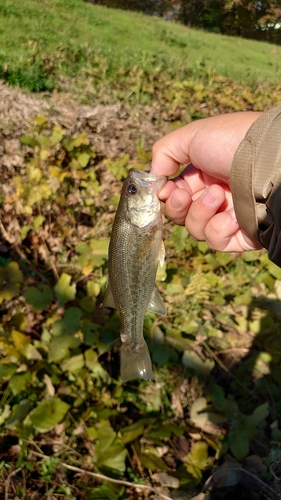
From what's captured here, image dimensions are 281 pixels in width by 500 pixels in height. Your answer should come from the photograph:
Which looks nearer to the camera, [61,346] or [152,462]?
[152,462]

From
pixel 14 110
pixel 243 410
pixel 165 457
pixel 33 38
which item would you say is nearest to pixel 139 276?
pixel 165 457

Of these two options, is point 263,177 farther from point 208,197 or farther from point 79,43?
point 79,43

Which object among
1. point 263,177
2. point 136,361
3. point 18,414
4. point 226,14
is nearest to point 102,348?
point 18,414

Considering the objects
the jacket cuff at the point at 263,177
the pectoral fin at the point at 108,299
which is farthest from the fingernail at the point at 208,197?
the pectoral fin at the point at 108,299

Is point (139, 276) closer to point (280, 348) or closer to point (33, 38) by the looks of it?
point (280, 348)

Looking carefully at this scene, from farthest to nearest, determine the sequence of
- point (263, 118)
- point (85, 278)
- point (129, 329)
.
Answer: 1. point (85, 278)
2. point (129, 329)
3. point (263, 118)

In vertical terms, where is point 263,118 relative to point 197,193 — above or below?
above

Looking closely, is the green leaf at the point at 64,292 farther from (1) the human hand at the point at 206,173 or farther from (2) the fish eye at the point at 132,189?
(2) the fish eye at the point at 132,189
